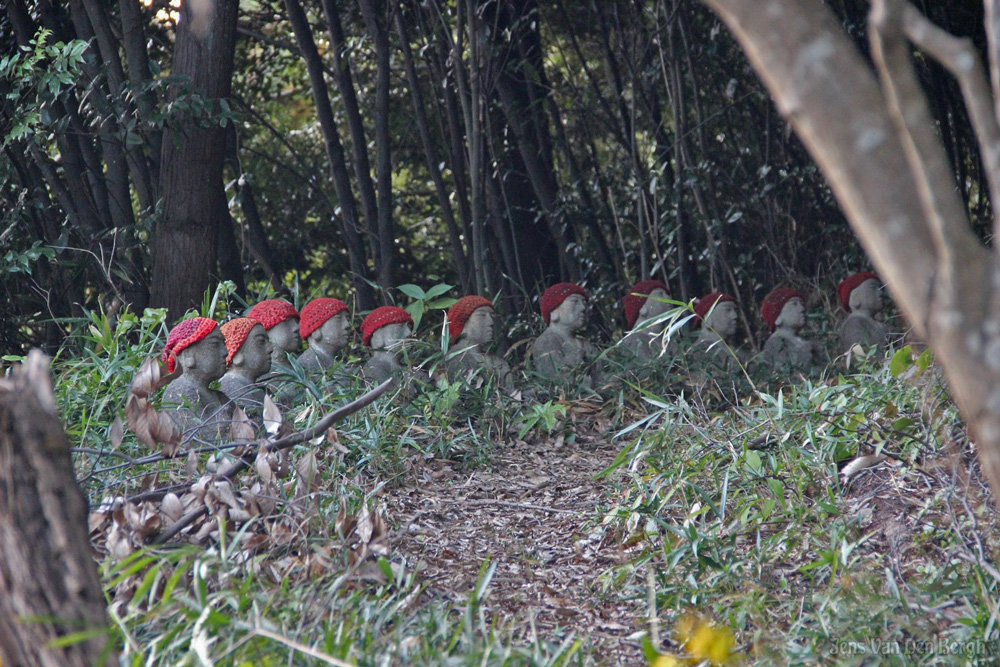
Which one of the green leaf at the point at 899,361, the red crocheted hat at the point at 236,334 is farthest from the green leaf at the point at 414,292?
the green leaf at the point at 899,361

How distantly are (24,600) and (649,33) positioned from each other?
4987 millimetres

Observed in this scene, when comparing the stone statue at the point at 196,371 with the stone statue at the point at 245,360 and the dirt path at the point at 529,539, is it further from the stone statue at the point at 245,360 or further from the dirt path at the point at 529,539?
the dirt path at the point at 529,539

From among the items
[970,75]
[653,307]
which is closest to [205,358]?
[653,307]

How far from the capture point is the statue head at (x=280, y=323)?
12.6 feet

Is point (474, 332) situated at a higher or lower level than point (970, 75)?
lower

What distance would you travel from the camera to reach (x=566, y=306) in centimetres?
453

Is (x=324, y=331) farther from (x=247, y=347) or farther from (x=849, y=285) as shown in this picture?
(x=849, y=285)

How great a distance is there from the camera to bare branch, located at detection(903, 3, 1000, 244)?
4.08 feet

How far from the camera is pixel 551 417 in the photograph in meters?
3.83

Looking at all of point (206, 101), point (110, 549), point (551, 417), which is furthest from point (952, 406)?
point (206, 101)

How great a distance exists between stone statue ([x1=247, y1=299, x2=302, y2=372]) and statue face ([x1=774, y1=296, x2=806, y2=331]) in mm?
2312

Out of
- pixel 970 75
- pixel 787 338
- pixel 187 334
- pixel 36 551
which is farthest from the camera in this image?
pixel 787 338

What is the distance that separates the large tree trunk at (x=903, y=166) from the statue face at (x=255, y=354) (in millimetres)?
2569

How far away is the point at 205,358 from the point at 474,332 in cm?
129
